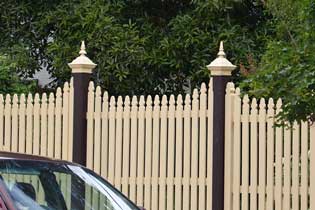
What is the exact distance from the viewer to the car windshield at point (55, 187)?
473cm

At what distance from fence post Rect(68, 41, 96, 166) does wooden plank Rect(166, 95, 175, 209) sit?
105cm

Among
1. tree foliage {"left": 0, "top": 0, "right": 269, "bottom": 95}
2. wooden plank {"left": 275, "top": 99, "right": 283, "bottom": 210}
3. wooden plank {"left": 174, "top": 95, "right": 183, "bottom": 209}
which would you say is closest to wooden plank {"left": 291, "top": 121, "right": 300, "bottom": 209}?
wooden plank {"left": 275, "top": 99, "right": 283, "bottom": 210}

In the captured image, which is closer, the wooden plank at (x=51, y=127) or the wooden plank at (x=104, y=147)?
the wooden plank at (x=104, y=147)

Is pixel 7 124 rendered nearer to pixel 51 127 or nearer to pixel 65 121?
pixel 51 127

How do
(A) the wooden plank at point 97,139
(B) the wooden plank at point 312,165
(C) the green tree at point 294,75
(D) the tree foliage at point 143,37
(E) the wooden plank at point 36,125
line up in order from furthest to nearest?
(D) the tree foliage at point 143,37, (E) the wooden plank at point 36,125, (A) the wooden plank at point 97,139, (B) the wooden plank at point 312,165, (C) the green tree at point 294,75

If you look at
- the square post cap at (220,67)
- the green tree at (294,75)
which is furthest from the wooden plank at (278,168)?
the green tree at (294,75)

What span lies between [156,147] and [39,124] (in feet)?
5.07

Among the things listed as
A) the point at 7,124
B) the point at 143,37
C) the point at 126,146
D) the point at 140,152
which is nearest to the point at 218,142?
the point at 140,152

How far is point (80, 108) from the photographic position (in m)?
8.62

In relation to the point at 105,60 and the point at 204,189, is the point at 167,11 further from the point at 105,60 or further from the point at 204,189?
the point at 204,189

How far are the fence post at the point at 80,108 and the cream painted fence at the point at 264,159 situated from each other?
5.68 ft

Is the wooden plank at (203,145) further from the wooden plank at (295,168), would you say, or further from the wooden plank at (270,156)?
the wooden plank at (295,168)

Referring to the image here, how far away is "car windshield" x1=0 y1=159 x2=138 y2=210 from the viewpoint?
4.73 metres

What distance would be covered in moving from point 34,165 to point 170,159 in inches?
131
